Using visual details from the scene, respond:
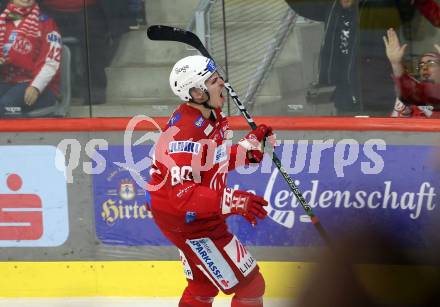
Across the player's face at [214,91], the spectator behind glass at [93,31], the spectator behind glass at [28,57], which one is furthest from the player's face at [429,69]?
the spectator behind glass at [28,57]

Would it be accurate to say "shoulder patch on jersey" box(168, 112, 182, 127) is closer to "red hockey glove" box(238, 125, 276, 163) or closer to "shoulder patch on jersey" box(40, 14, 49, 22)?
"red hockey glove" box(238, 125, 276, 163)

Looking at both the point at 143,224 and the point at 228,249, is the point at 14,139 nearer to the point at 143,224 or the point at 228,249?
the point at 143,224

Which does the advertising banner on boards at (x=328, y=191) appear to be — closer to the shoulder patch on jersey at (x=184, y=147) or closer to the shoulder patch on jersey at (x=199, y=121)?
the shoulder patch on jersey at (x=199, y=121)

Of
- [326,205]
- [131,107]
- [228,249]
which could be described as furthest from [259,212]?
[131,107]

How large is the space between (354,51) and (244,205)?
1590mm

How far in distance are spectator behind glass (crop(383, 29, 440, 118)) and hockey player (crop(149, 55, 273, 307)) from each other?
116cm

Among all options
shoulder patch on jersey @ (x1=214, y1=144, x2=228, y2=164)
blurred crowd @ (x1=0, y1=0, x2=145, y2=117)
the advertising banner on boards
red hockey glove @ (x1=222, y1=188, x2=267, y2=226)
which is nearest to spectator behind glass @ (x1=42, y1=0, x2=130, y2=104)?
blurred crowd @ (x1=0, y1=0, x2=145, y2=117)

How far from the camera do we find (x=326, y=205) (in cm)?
642

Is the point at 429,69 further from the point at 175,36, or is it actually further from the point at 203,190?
the point at 203,190

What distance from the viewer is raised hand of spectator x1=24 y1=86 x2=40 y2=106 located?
6.77 metres

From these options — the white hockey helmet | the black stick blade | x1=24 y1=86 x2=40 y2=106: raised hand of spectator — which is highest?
the black stick blade

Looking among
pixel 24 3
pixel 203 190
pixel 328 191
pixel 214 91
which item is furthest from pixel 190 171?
pixel 24 3

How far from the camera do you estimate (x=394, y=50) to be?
625 cm

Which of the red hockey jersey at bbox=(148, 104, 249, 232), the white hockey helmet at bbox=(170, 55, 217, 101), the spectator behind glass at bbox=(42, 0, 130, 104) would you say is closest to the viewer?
the red hockey jersey at bbox=(148, 104, 249, 232)
